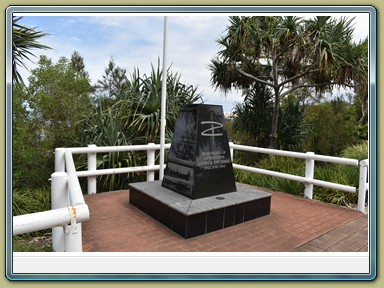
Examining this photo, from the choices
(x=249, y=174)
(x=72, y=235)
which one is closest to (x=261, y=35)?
(x=249, y=174)

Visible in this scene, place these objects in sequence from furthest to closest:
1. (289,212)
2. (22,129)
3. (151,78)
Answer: (151,78)
(22,129)
(289,212)

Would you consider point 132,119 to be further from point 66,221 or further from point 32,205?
point 66,221

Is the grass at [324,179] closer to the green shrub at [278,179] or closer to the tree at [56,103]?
the green shrub at [278,179]

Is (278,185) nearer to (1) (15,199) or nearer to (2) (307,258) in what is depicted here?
(2) (307,258)

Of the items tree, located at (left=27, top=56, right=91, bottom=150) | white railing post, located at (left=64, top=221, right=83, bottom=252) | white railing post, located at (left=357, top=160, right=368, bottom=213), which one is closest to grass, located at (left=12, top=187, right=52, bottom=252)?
tree, located at (left=27, top=56, right=91, bottom=150)

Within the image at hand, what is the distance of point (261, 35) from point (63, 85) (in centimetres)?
662

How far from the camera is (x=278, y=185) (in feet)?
22.4

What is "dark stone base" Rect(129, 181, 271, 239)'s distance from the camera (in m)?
4.02

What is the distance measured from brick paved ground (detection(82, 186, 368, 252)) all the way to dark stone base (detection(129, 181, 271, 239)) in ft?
0.31

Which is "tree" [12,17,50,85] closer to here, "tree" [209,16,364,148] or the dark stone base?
the dark stone base

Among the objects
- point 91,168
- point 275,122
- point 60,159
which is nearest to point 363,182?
point 91,168

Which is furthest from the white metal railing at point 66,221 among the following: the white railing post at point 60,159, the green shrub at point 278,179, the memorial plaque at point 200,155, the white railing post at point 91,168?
the green shrub at point 278,179

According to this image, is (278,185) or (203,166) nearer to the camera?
(203,166)

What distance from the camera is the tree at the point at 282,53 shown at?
9906 millimetres
